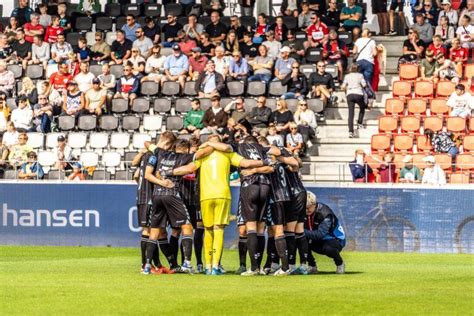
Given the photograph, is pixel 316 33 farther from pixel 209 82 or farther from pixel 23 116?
pixel 23 116

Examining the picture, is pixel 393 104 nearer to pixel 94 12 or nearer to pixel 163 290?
pixel 94 12

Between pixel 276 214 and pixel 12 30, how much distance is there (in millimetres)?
18367

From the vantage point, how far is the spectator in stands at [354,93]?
3020 cm

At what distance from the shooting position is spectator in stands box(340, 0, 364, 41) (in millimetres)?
33594

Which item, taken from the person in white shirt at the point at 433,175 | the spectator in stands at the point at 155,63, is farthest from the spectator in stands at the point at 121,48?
the person in white shirt at the point at 433,175

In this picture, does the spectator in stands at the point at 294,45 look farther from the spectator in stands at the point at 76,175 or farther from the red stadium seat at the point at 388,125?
the spectator in stands at the point at 76,175

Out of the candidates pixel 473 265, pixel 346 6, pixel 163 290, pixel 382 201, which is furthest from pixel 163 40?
pixel 163 290

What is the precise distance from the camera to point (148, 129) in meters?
→ 31.1

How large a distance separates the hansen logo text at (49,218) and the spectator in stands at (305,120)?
5.07 metres

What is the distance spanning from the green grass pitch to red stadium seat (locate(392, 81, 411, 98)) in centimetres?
896

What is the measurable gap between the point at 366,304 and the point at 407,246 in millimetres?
11772

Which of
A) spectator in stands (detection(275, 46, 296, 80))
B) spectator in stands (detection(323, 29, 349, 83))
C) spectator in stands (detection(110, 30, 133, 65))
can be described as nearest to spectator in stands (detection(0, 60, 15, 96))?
spectator in stands (detection(110, 30, 133, 65))

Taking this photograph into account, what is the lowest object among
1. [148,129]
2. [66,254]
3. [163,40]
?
[66,254]

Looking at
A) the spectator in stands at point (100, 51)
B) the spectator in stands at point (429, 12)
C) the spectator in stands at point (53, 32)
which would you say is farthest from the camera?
the spectator in stands at point (53, 32)
